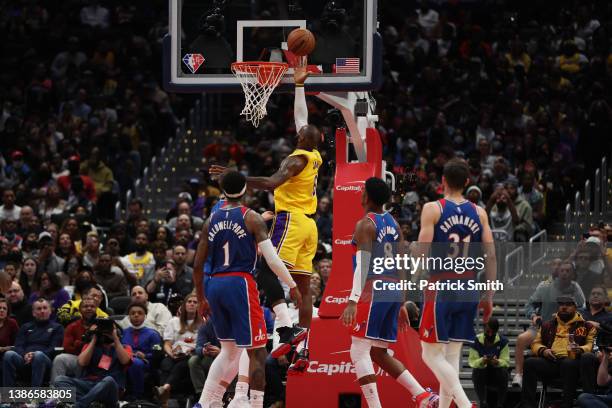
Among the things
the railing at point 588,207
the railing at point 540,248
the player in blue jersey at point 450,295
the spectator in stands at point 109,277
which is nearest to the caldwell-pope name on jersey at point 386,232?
the player in blue jersey at point 450,295

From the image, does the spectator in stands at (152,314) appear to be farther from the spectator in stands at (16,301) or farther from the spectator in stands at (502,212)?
→ the spectator in stands at (502,212)

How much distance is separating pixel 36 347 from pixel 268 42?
4.78m

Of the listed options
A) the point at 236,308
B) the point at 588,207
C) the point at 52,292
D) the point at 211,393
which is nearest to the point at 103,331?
the point at 52,292

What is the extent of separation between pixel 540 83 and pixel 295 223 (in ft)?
37.2

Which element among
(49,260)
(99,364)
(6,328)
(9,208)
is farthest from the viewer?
(9,208)

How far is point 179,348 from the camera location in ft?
51.6

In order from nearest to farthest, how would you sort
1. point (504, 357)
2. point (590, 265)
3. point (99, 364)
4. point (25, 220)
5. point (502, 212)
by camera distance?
point (504, 357)
point (99, 364)
point (590, 265)
point (502, 212)
point (25, 220)

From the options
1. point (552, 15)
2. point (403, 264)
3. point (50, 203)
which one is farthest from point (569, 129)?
point (403, 264)

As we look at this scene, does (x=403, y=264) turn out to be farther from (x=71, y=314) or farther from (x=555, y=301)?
(x=71, y=314)

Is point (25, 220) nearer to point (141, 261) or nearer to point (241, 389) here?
point (141, 261)

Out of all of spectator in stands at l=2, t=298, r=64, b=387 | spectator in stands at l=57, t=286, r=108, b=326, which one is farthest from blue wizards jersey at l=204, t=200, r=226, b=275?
spectator in stands at l=2, t=298, r=64, b=387

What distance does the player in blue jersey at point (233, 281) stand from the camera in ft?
39.0

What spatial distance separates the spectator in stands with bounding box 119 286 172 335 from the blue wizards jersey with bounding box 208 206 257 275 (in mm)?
4598

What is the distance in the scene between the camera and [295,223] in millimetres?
13383
